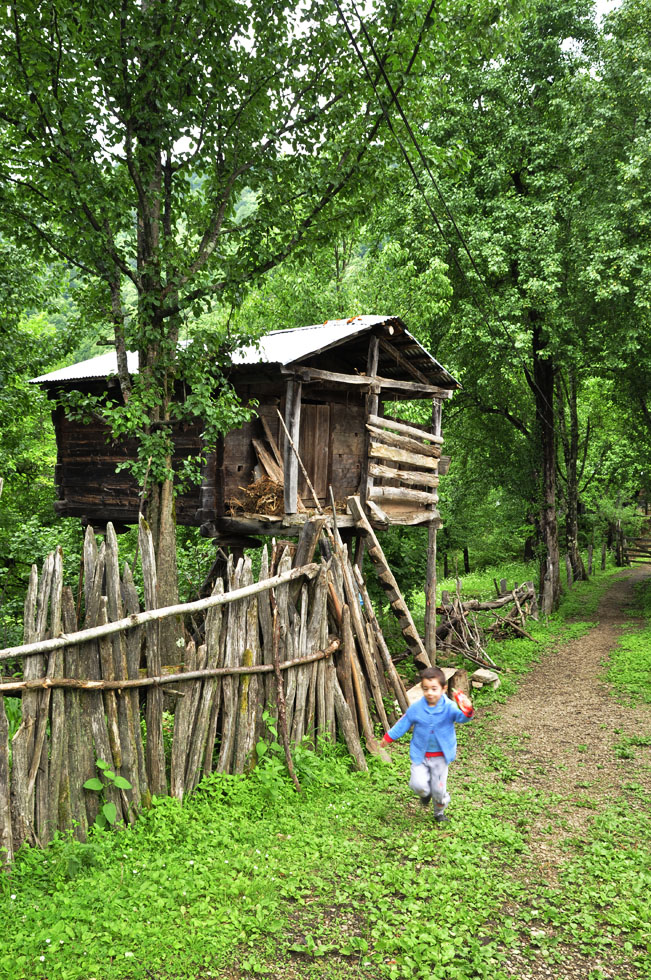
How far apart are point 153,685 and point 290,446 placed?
210 inches

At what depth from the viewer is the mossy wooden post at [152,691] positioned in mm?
5449

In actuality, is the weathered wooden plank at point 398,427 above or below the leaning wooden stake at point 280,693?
above

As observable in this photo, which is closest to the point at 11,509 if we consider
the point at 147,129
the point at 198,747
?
the point at 147,129

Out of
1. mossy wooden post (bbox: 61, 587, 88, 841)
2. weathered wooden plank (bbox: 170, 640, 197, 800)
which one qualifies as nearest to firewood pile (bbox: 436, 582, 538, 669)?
weathered wooden plank (bbox: 170, 640, 197, 800)

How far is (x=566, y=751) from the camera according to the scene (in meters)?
8.33

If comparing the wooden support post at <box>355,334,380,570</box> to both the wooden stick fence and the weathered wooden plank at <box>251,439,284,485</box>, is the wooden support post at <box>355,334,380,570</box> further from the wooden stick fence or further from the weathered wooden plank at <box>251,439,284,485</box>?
the wooden stick fence

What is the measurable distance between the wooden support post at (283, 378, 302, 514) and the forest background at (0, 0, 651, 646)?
5.27ft

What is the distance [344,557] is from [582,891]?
403cm

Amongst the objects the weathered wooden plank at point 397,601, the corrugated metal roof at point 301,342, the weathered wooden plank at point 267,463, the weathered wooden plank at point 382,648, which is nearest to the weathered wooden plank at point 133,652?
the weathered wooden plank at point 382,648

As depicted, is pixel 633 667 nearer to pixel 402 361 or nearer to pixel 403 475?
pixel 403 475

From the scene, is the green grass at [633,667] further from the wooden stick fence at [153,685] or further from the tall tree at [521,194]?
the tall tree at [521,194]

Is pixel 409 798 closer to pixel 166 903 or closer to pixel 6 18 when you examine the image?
pixel 166 903

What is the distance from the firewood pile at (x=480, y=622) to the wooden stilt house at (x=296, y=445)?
1.18 metres

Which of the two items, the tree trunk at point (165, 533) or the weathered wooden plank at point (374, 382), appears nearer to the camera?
the tree trunk at point (165, 533)
